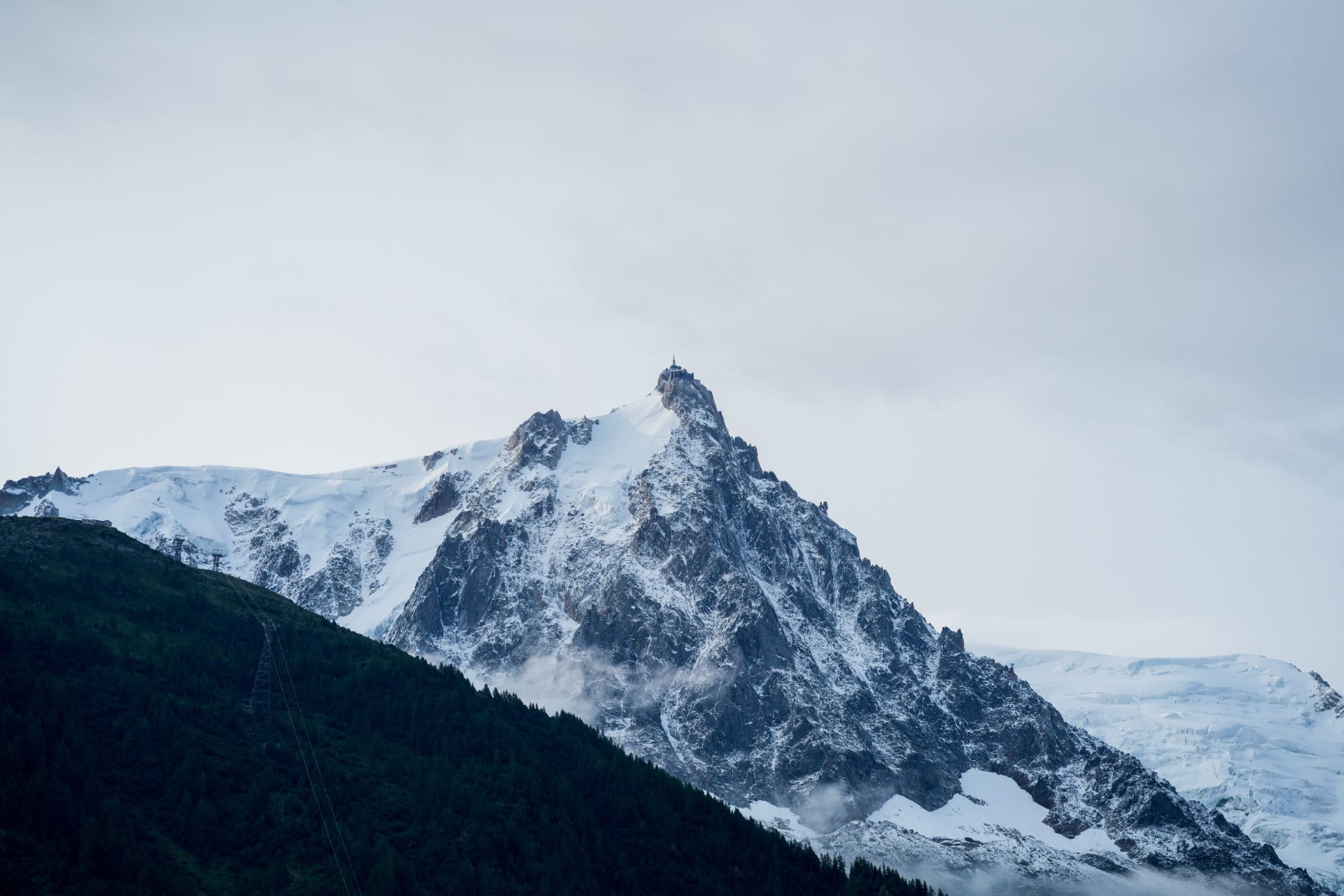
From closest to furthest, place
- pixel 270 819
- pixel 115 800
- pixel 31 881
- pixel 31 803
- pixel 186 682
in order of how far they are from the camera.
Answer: pixel 31 881
pixel 31 803
pixel 115 800
pixel 270 819
pixel 186 682

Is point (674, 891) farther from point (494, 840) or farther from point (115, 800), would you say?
point (115, 800)

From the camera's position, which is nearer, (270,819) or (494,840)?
(270,819)

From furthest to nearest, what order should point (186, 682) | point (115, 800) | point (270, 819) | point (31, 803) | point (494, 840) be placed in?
1. point (186, 682)
2. point (494, 840)
3. point (270, 819)
4. point (115, 800)
5. point (31, 803)

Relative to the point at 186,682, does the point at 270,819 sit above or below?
below

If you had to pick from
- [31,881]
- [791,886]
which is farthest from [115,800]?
[791,886]

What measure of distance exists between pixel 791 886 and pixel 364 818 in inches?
2463

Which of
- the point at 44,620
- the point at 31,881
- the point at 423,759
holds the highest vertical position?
the point at 44,620

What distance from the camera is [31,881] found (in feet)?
443

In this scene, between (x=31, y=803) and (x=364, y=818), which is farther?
(x=364, y=818)

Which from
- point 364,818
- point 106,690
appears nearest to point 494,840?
point 364,818

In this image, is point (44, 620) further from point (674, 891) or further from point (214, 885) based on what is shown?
point (674, 891)

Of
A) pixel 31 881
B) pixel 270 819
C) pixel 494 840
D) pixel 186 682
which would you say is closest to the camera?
pixel 31 881

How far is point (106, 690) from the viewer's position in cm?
18125

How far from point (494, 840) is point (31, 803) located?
191 feet
